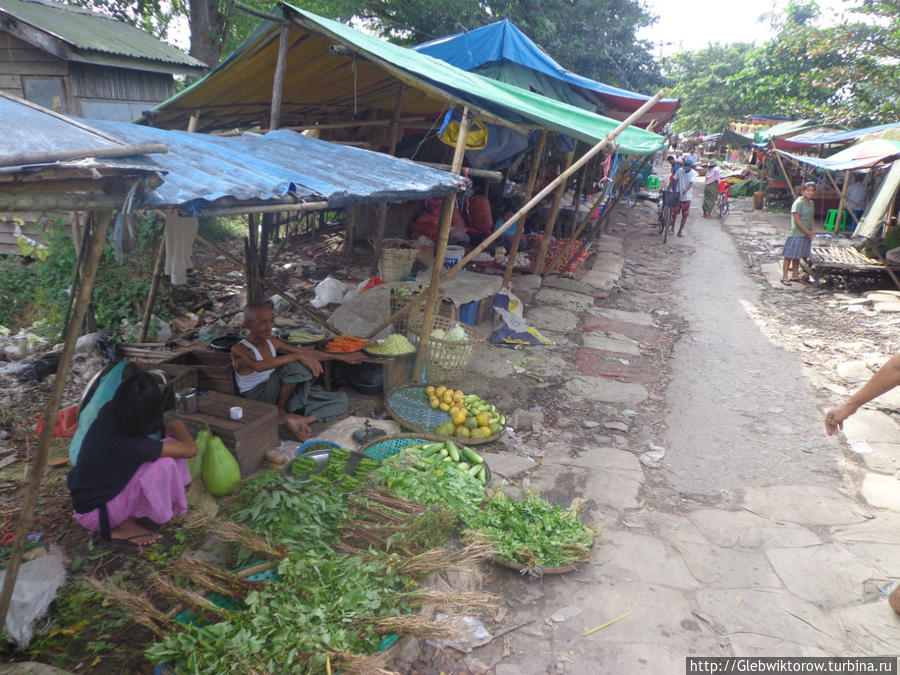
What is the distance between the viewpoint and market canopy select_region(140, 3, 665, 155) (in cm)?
450

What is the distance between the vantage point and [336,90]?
20.8 feet

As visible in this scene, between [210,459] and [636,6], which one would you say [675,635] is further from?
[636,6]

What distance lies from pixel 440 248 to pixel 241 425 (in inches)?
91.0

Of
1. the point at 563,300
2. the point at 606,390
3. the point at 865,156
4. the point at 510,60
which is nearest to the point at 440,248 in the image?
the point at 606,390

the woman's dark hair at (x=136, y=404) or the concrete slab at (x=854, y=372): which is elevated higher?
the woman's dark hair at (x=136, y=404)

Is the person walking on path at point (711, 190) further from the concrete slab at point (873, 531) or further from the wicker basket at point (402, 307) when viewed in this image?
the concrete slab at point (873, 531)

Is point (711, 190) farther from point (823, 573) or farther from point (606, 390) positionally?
point (823, 573)

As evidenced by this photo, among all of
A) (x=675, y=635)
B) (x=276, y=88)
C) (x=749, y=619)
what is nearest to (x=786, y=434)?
(x=749, y=619)

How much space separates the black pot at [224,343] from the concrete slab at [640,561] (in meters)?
3.52

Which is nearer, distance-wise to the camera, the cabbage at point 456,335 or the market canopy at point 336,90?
the market canopy at point 336,90

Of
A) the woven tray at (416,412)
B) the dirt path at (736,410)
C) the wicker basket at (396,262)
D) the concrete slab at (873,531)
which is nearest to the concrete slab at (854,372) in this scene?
the dirt path at (736,410)

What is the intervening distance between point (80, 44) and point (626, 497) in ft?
30.0

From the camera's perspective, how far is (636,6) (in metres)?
14.6

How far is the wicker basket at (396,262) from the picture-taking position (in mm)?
7449
